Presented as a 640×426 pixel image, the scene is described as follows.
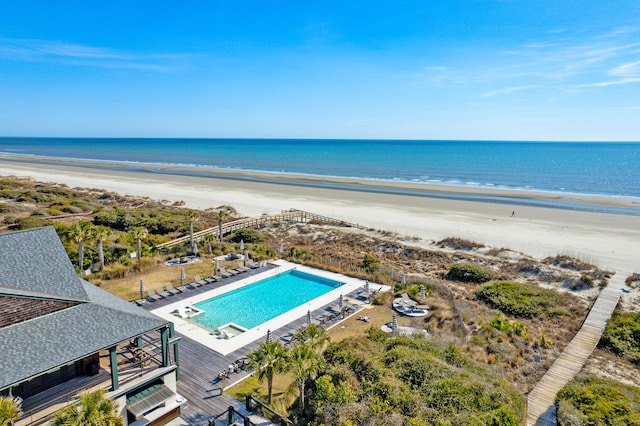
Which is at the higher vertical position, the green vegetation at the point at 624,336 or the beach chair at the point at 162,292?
the green vegetation at the point at 624,336

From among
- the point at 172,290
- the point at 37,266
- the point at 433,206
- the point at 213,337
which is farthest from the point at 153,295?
the point at 433,206

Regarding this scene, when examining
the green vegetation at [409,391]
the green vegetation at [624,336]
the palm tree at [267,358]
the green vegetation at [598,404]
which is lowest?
the green vegetation at [624,336]

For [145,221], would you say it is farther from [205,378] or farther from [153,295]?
[205,378]

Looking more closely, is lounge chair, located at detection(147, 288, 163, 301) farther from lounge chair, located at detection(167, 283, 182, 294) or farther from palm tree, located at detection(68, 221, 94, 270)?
palm tree, located at detection(68, 221, 94, 270)

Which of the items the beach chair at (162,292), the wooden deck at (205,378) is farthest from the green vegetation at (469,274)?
the beach chair at (162,292)

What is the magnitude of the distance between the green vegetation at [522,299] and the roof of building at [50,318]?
67.7 feet

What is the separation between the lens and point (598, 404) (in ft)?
42.3

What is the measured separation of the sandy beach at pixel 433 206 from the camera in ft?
131

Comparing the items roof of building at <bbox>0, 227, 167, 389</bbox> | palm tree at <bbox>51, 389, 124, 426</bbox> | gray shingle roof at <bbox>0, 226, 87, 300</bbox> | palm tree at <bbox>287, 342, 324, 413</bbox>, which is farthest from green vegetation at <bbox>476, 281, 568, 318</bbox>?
gray shingle roof at <bbox>0, 226, 87, 300</bbox>

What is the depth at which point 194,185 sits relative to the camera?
77.4 m

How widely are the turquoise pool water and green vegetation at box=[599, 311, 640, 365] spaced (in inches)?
601

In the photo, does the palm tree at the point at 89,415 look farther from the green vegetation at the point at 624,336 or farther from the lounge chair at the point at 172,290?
the green vegetation at the point at 624,336

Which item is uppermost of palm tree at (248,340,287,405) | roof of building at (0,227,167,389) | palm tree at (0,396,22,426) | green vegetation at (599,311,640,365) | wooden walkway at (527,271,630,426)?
roof of building at (0,227,167,389)

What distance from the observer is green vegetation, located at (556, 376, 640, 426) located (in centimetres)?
1219
